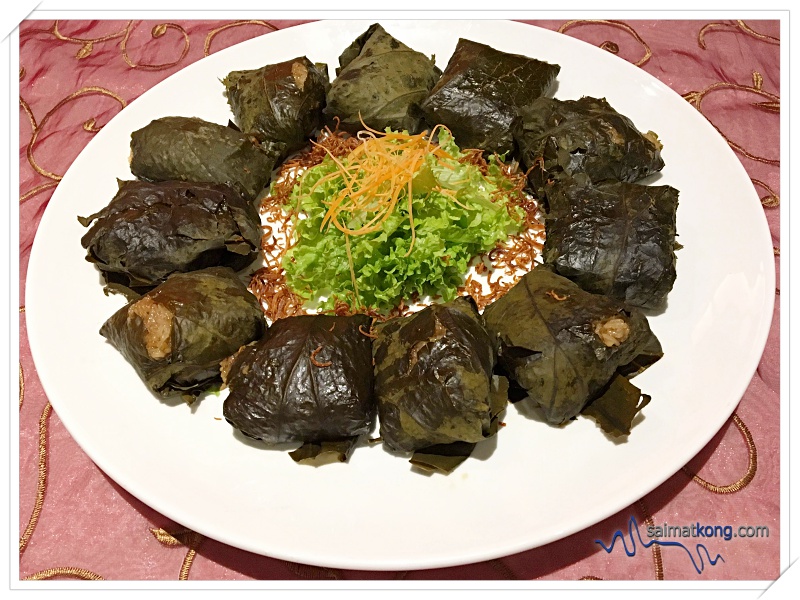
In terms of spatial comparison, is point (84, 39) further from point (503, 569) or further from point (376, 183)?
point (503, 569)

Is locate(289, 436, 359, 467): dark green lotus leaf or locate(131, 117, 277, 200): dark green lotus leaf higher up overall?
locate(131, 117, 277, 200): dark green lotus leaf

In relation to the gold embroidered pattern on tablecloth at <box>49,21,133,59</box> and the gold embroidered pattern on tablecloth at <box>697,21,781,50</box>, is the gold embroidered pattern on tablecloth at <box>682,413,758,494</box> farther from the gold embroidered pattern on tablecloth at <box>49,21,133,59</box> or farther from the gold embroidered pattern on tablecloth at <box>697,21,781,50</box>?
the gold embroidered pattern on tablecloth at <box>49,21,133,59</box>

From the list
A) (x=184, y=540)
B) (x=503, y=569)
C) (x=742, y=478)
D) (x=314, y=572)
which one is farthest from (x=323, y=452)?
(x=742, y=478)

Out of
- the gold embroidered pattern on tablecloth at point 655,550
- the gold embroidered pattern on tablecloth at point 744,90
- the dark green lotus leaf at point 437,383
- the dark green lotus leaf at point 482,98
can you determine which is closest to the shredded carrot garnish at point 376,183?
the dark green lotus leaf at point 482,98

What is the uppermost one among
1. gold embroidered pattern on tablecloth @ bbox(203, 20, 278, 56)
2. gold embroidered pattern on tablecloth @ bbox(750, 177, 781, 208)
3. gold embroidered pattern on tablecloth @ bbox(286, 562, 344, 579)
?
gold embroidered pattern on tablecloth @ bbox(203, 20, 278, 56)

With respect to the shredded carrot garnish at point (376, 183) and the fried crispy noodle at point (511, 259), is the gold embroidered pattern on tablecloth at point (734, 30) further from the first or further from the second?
the shredded carrot garnish at point (376, 183)

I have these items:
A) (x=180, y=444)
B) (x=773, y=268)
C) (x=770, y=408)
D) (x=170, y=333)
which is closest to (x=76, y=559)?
(x=180, y=444)

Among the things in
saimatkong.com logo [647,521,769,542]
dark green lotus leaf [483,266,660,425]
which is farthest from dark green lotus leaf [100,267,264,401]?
saimatkong.com logo [647,521,769,542]
